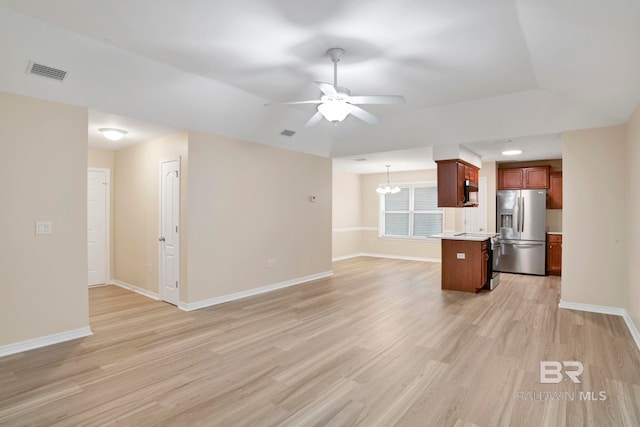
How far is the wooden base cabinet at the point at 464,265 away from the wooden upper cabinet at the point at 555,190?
101 inches

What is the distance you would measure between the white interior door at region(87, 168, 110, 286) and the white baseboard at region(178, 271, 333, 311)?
2.35 metres

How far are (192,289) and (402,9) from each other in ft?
13.6

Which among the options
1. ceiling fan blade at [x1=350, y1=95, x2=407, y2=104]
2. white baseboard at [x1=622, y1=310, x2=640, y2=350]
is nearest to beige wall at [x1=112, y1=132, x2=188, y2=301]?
ceiling fan blade at [x1=350, y1=95, x2=407, y2=104]

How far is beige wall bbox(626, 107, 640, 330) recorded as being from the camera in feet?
11.8

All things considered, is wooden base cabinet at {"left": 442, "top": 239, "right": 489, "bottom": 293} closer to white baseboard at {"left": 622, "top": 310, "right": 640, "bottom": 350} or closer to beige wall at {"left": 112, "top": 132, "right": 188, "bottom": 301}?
white baseboard at {"left": 622, "top": 310, "right": 640, "bottom": 350}

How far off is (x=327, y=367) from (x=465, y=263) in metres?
3.67

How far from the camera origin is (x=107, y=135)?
464cm

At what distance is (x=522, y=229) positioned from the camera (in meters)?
7.17

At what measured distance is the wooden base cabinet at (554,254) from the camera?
23.0 feet

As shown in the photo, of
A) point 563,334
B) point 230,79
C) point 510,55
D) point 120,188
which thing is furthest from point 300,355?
point 120,188

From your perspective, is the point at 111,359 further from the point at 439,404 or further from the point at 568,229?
the point at 568,229

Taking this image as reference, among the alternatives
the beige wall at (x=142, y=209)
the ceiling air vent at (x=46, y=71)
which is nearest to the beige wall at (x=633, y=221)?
the beige wall at (x=142, y=209)

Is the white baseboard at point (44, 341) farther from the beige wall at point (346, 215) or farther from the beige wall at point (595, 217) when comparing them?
the beige wall at point (346, 215)

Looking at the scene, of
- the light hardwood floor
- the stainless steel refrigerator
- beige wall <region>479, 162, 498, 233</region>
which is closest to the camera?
the light hardwood floor
